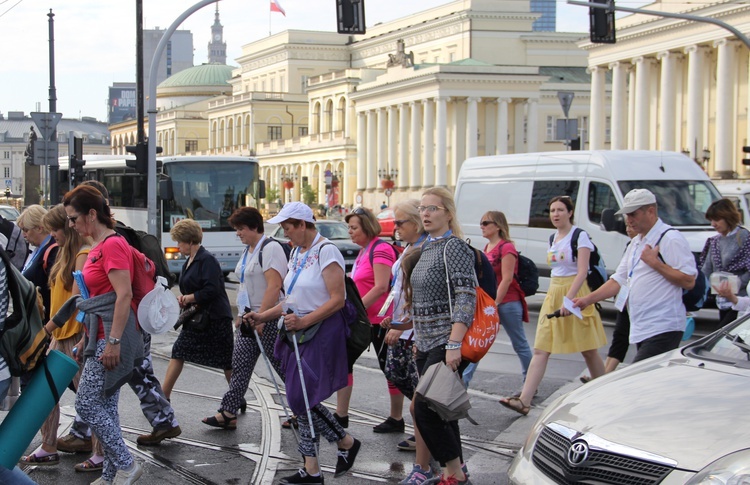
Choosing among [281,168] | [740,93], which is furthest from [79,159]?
[281,168]

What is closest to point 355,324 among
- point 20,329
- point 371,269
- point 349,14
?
point 371,269

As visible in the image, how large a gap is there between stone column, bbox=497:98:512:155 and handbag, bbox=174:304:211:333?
75530mm

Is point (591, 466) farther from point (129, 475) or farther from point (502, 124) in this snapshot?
point (502, 124)

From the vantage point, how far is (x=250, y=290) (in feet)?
28.5

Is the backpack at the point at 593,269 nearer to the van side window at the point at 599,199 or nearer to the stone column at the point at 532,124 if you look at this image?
the van side window at the point at 599,199

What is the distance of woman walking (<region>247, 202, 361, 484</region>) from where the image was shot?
699 cm

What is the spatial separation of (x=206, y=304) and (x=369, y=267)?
1.54 meters

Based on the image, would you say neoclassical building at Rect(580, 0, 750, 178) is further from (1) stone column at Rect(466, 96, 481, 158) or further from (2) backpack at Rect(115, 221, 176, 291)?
(2) backpack at Rect(115, 221, 176, 291)

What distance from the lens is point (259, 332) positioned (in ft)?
28.0

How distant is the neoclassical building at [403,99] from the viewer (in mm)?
84312

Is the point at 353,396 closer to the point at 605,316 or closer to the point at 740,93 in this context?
the point at 605,316

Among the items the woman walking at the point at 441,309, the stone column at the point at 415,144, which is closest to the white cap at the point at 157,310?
the woman walking at the point at 441,309

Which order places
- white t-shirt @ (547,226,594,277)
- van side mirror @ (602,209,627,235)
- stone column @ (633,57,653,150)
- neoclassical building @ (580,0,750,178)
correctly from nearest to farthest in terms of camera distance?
white t-shirt @ (547,226,594,277)
van side mirror @ (602,209,627,235)
neoclassical building @ (580,0,750,178)
stone column @ (633,57,653,150)

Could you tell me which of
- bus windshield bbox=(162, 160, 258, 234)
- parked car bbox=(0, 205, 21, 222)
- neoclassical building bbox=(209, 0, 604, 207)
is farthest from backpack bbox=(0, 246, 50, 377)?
neoclassical building bbox=(209, 0, 604, 207)
